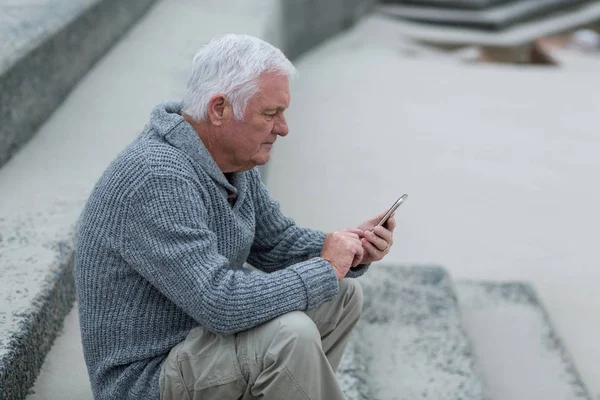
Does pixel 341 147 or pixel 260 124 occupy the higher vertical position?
pixel 260 124

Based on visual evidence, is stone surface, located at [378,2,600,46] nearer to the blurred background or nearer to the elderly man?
the blurred background

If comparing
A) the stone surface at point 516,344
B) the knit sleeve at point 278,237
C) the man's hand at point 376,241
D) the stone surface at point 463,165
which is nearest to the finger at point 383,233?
the man's hand at point 376,241

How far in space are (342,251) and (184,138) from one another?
1.53 feet

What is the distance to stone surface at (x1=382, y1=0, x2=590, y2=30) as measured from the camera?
963 cm

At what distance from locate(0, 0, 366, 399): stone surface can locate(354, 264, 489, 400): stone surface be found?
1017 mm

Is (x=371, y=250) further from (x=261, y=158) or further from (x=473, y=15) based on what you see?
(x=473, y=15)

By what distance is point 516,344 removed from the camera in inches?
129

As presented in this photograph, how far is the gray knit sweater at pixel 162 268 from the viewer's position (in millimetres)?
1738

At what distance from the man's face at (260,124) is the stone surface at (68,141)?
74 cm

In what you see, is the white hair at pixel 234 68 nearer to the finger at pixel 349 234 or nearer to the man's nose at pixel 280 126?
the man's nose at pixel 280 126

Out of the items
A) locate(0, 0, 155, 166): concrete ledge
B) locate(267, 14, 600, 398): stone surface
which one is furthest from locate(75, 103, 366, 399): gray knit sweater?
locate(267, 14, 600, 398): stone surface

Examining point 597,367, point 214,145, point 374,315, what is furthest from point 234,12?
point 214,145

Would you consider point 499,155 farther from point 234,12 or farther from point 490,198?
point 234,12

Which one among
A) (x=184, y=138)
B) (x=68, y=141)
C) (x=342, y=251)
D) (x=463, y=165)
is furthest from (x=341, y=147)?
(x=184, y=138)
